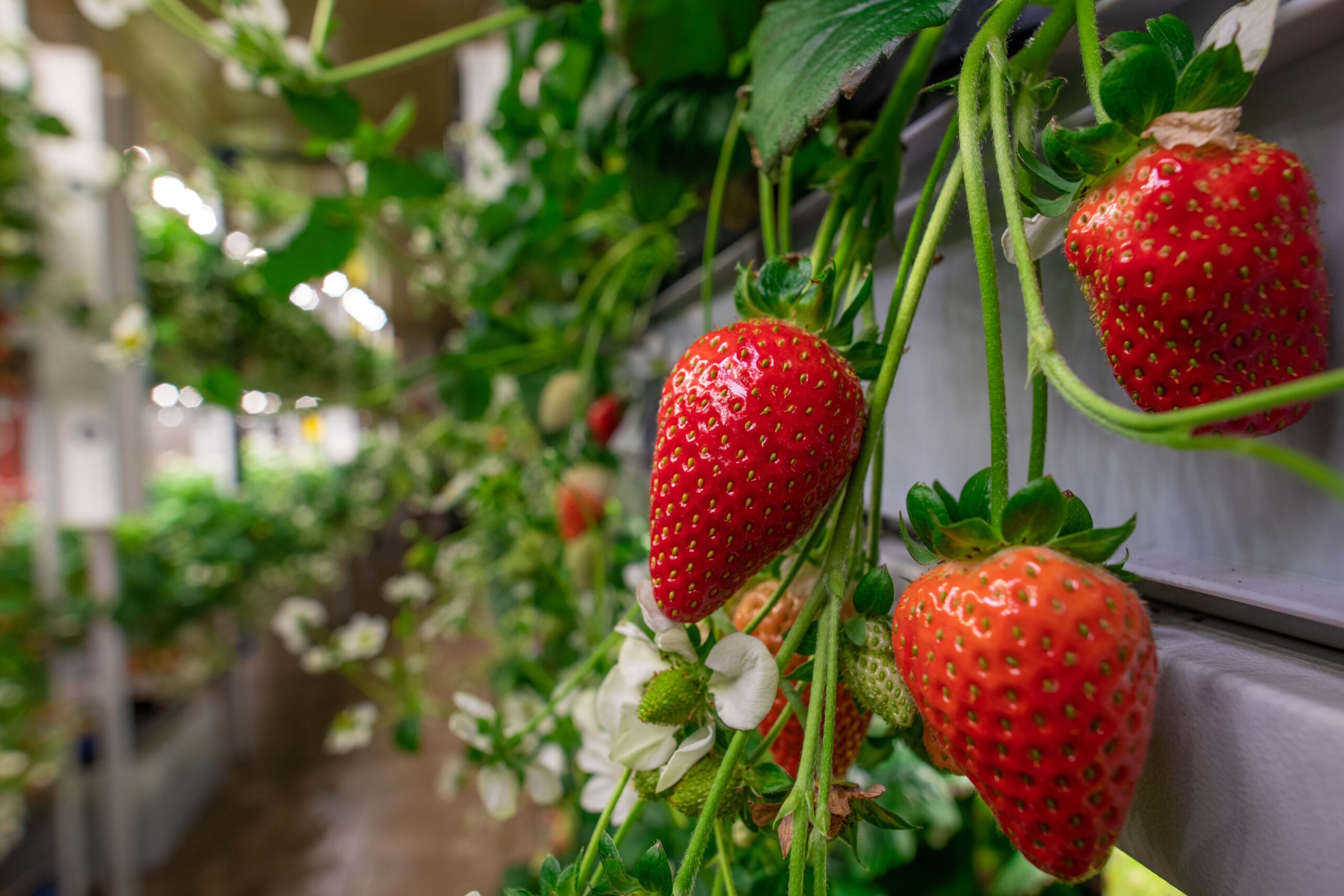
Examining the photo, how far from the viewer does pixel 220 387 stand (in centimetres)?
70

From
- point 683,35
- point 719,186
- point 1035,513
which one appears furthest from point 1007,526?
point 683,35

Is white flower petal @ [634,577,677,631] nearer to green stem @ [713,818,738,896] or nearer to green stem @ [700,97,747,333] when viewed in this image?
green stem @ [713,818,738,896]

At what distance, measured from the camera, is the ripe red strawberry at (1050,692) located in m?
0.14

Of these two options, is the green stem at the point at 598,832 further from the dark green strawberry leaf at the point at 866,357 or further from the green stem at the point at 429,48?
the green stem at the point at 429,48

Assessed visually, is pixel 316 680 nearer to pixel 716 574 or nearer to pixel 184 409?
pixel 184 409

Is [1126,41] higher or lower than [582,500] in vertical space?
higher

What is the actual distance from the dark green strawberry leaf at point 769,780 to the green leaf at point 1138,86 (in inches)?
7.3

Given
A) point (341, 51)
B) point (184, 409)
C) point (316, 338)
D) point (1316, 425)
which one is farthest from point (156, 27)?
point (1316, 425)

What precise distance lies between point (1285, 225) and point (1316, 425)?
64 mm

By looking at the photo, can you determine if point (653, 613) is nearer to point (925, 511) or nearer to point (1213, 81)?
point (925, 511)

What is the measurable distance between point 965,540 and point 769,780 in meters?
0.09

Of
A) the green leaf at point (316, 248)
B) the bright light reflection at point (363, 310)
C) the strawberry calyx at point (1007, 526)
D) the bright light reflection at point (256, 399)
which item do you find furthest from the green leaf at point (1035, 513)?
the bright light reflection at point (363, 310)

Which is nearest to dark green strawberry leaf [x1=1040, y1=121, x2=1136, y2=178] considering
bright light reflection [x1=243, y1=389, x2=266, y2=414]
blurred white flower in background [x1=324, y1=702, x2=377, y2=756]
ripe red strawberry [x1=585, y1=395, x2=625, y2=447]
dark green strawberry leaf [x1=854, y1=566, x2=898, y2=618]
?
dark green strawberry leaf [x1=854, y1=566, x2=898, y2=618]

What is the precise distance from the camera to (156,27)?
155cm
